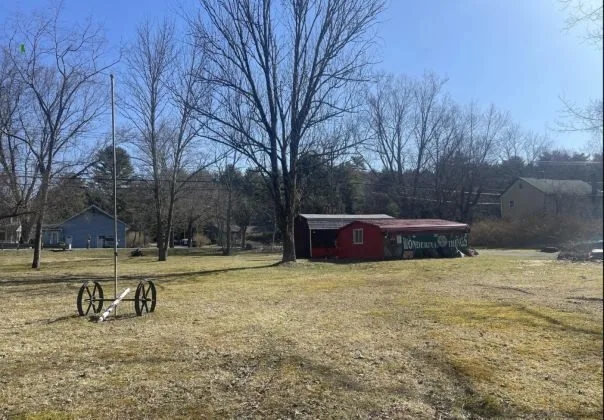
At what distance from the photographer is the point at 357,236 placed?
3294cm

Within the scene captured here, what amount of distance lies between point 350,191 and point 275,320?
51966mm

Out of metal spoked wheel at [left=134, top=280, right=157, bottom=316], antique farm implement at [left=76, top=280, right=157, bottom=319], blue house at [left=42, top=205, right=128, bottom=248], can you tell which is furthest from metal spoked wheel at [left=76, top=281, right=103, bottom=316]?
blue house at [left=42, top=205, right=128, bottom=248]

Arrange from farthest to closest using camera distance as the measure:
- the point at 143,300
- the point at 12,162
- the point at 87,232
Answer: the point at 87,232
the point at 12,162
the point at 143,300

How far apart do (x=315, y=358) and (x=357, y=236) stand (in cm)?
2651

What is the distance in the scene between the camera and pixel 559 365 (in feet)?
19.6

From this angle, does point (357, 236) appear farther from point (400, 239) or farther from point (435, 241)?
point (435, 241)

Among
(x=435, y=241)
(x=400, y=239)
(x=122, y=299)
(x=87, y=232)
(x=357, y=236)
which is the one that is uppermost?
(x=87, y=232)

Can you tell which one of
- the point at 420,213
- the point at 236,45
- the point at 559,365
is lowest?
the point at 559,365

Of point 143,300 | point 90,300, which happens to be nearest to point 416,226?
point 143,300

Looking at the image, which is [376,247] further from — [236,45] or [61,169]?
[61,169]

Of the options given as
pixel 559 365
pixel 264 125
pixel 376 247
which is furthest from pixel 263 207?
pixel 559 365

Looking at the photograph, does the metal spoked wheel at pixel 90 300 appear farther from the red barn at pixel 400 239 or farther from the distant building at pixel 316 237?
the distant building at pixel 316 237

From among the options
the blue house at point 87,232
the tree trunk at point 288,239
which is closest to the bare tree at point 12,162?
the tree trunk at point 288,239

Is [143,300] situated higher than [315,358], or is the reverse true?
[143,300]
